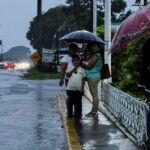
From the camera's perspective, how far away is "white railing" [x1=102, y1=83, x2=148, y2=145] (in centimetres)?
819

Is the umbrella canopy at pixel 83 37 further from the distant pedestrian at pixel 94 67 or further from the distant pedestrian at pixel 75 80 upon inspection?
the distant pedestrian at pixel 75 80

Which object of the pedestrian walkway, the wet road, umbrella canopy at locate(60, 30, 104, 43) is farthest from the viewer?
umbrella canopy at locate(60, 30, 104, 43)

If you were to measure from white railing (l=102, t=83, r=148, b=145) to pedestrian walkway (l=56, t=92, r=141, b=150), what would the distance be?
195mm

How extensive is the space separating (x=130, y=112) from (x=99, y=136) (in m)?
0.69

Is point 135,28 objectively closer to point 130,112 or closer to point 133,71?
point 130,112

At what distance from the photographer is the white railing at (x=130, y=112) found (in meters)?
8.19

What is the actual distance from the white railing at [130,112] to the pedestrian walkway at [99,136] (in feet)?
0.64

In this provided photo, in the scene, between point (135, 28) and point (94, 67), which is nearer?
point (135, 28)

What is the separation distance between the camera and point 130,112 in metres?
9.66

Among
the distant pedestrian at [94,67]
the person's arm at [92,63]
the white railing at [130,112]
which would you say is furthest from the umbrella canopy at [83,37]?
the white railing at [130,112]

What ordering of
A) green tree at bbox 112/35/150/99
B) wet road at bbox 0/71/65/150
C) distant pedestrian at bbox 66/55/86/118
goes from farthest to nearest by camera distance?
green tree at bbox 112/35/150/99
distant pedestrian at bbox 66/55/86/118
wet road at bbox 0/71/65/150

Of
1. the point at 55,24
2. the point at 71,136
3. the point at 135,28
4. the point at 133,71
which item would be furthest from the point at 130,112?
the point at 55,24

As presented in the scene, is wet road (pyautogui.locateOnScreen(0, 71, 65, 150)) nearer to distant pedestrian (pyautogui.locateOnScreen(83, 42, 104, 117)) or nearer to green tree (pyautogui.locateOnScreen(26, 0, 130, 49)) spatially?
distant pedestrian (pyautogui.locateOnScreen(83, 42, 104, 117))

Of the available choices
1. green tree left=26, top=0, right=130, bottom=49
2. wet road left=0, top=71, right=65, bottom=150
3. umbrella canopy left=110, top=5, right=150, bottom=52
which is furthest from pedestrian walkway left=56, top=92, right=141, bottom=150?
green tree left=26, top=0, right=130, bottom=49
